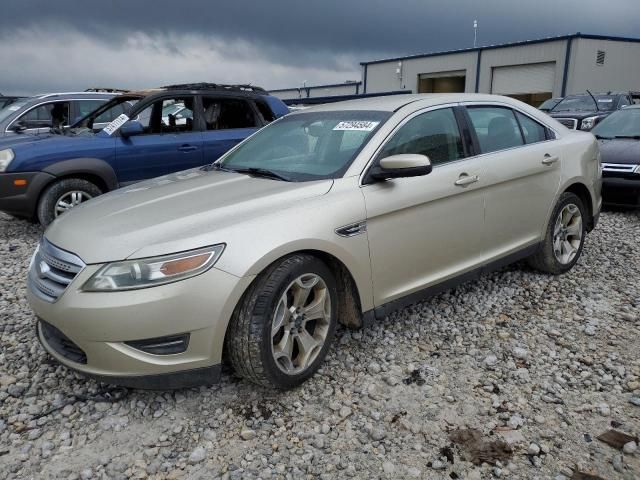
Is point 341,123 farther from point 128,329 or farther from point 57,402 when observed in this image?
point 57,402

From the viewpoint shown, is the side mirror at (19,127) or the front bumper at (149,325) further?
the side mirror at (19,127)

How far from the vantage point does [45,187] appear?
232 inches

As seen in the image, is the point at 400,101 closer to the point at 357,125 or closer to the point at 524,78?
the point at 357,125

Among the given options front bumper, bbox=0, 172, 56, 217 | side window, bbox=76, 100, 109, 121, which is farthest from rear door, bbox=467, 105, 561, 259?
side window, bbox=76, 100, 109, 121

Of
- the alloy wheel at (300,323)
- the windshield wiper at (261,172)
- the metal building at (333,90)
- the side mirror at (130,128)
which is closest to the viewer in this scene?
the alloy wheel at (300,323)

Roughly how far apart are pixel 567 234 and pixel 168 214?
3572 mm

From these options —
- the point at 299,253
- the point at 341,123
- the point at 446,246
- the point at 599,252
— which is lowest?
the point at 599,252

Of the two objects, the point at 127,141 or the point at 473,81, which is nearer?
the point at 127,141

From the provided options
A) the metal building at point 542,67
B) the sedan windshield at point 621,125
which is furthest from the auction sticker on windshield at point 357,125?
the metal building at point 542,67

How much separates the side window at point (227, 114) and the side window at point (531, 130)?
392cm

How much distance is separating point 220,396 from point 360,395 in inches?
30.6

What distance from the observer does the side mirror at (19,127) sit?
869 centimetres

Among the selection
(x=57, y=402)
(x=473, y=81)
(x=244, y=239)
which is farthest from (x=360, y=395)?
(x=473, y=81)

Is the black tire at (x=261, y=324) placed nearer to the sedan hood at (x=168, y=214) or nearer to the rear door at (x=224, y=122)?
the sedan hood at (x=168, y=214)
